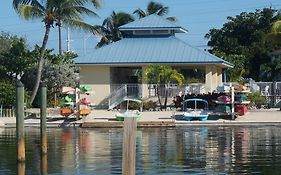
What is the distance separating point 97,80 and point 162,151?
29.5 metres

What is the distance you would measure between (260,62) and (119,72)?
2898 centimetres

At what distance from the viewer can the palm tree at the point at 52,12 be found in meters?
46.9

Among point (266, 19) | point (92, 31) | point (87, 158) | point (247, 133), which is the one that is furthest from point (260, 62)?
point (87, 158)

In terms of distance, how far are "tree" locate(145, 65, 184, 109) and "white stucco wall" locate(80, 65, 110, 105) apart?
12.7 feet

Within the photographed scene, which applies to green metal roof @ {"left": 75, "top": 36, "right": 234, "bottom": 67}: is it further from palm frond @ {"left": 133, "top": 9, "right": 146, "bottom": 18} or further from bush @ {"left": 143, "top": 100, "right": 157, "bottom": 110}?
palm frond @ {"left": 133, "top": 9, "right": 146, "bottom": 18}

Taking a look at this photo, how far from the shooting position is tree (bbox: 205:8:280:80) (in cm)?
8219

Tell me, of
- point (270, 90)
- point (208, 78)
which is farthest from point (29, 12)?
point (270, 90)

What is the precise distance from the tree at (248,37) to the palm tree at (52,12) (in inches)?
1429

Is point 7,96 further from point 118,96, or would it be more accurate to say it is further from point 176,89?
point 176,89

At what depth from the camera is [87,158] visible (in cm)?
2314

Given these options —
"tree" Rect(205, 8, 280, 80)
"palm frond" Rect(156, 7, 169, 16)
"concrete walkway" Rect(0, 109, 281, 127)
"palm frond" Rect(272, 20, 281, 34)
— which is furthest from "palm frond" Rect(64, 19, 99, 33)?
"tree" Rect(205, 8, 280, 80)

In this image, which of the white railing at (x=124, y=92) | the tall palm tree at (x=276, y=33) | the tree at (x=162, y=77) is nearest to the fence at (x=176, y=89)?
the tree at (x=162, y=77)

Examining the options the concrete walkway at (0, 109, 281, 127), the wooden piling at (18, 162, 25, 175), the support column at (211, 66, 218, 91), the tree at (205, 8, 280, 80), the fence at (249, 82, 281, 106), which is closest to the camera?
the wooden piling at (18, 162, 25, 175)

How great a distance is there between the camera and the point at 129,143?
11883mm
